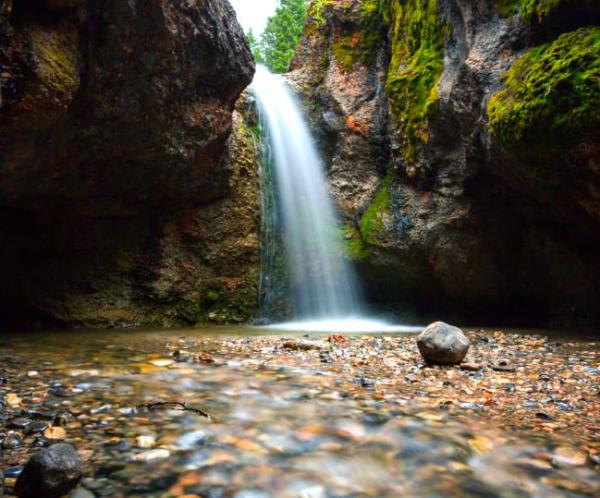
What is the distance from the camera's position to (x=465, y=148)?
8047 millimetres

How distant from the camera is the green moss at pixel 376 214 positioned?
9.91 metres

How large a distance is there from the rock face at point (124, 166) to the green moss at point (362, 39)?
304cm

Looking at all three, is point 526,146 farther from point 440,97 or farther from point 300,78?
point 300,78

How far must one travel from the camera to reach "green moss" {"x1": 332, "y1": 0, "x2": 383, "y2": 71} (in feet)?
36.6

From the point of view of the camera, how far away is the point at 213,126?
8156mm

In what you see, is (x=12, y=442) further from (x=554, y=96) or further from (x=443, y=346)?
(x=554, y=96)

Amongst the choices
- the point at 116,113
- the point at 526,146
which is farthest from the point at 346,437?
the point at 116,113

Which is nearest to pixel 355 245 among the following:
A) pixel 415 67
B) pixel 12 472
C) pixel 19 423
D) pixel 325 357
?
pixel 415 67

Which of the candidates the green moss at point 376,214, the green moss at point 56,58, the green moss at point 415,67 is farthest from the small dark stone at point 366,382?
the green moss at point 376,214

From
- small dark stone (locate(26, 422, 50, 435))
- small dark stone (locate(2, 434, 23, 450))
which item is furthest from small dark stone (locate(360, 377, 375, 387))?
small dark stone (locate(2, 434, 23, 450))

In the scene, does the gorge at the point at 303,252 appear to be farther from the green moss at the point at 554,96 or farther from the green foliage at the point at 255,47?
the green foliage at the point at 255,47

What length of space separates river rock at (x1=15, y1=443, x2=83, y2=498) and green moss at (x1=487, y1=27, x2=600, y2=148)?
19.8ft

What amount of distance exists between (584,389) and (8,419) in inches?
148

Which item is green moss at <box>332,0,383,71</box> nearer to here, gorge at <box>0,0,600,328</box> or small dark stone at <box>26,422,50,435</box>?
gorge at <box>0,0,600,328</box>
